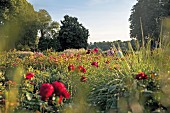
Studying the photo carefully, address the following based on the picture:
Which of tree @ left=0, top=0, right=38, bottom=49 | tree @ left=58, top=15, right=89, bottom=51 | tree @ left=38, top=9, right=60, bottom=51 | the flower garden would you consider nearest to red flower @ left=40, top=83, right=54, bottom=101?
the flower garden

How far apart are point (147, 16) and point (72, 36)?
13.3 m

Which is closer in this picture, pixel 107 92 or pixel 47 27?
pixel 107 92

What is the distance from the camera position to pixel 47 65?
8.30 m

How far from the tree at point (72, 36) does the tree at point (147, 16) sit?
10.7 meters

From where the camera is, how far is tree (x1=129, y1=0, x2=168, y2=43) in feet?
98.9

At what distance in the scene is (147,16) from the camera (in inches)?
1222

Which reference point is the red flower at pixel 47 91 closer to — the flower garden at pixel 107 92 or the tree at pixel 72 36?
the flower garden at pixel 107 92

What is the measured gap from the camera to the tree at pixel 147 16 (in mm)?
30156

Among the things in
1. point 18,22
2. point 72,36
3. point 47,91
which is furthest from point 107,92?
point 72,36

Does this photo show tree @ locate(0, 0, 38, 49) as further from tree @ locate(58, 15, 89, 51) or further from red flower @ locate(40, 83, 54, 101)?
red flower @ locate(40, 83, 54, 101)

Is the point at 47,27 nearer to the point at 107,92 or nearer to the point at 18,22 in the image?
the point at 18,22

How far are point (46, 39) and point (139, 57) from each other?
37.8 metres

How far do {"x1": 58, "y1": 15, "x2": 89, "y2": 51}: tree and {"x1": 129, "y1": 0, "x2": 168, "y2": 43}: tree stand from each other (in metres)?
10.7

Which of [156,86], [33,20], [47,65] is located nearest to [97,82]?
[156,86]
